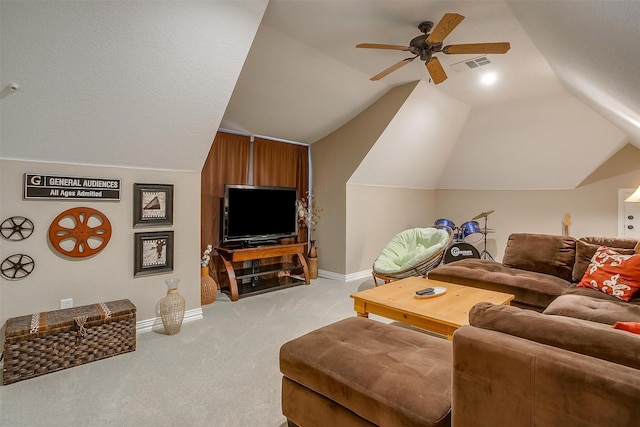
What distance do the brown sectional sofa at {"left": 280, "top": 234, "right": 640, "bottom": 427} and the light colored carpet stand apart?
18.9 inches

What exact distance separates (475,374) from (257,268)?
148 inches

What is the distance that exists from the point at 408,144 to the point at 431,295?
316 centimetres

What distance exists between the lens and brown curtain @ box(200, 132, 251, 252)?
14.1ft

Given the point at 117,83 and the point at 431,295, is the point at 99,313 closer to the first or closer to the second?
the point at 117,83

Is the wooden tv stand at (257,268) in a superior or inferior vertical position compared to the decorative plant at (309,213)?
inferior

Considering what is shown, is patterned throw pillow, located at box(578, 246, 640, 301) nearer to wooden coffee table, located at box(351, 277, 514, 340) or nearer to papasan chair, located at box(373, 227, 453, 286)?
wooden coffee table, located at box(351, 277, 514, 340)

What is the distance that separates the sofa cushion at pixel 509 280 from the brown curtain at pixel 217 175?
2.86 meters

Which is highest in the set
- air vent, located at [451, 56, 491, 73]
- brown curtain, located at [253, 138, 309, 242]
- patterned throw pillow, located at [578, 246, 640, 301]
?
air vent, located at [451, 56, 491, 73]

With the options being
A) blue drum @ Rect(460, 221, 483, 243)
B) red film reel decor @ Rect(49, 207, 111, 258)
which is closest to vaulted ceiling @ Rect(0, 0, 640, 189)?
red film reel decor @ Rect(49, 207, 111, 258)

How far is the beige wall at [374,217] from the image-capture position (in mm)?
5129

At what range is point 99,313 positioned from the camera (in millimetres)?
2529

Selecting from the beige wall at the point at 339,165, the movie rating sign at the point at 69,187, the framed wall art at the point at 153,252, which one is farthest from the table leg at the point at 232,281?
the beige wall at the point at 339,165

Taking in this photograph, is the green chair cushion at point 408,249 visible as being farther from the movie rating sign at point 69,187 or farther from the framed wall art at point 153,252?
the movie rating sign at point 69,187

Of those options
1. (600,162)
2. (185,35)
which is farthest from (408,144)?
(185,35)
